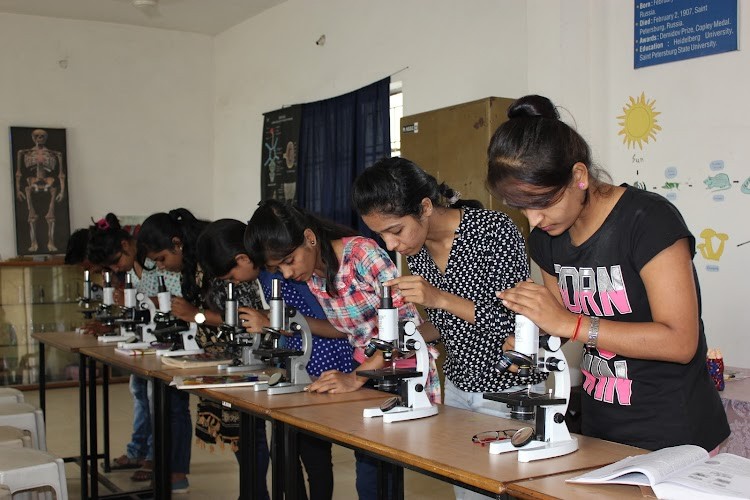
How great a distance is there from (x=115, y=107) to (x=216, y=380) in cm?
590

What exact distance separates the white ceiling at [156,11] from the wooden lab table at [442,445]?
18.9 ft

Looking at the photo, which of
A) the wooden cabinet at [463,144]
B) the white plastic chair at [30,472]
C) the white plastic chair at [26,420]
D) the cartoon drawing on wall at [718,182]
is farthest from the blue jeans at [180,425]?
the cartoon drawing on wall at [718,182]

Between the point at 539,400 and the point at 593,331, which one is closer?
the point at 593,331

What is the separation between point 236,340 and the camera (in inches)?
135

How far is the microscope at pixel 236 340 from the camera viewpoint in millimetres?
3379

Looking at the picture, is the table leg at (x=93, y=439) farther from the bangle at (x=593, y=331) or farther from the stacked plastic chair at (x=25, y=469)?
the bangle at (x=593, y=331)

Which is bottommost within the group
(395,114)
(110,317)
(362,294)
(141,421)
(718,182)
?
(141,421)

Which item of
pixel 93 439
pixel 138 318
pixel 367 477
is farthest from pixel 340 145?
pixel 367 477

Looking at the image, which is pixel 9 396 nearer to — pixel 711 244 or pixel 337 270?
pixel 337 270

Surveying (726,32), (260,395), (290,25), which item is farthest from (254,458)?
(290,25)

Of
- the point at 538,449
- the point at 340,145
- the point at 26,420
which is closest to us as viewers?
the point at 538,449

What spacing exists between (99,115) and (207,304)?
193 inches

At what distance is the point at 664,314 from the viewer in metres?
1.75

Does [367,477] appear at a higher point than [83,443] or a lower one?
higher
